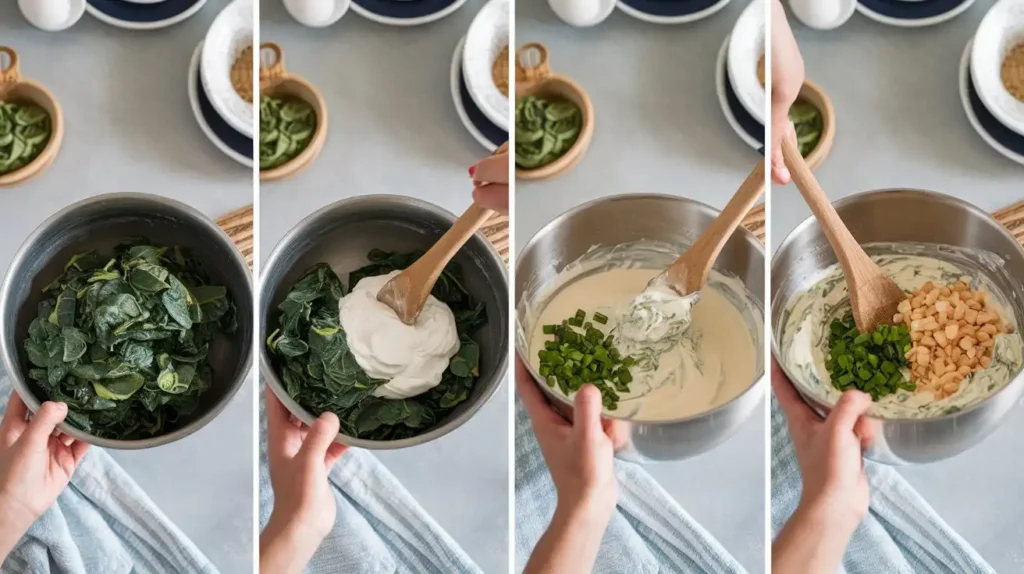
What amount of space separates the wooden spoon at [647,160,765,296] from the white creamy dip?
1.04ft

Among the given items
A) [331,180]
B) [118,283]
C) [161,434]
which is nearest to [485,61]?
[331,180]

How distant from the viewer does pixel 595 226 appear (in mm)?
1450

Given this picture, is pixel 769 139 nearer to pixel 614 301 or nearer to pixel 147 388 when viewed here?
pixel 614 301

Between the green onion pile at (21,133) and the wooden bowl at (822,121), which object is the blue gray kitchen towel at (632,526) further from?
the green onion pile at (21,133)

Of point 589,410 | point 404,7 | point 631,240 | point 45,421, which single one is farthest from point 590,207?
point 45,421

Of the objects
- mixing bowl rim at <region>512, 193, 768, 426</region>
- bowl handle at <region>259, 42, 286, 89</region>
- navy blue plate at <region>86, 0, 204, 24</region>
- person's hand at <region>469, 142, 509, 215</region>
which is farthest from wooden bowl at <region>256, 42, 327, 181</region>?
mixing bowl rim at <region>512, 193, 768, 426</region>

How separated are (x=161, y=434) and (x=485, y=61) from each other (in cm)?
68

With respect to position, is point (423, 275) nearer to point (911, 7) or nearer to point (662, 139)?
point (662, 139)

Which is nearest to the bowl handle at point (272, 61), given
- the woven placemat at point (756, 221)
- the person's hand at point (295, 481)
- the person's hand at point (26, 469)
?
the person's hand at point (295, 481)

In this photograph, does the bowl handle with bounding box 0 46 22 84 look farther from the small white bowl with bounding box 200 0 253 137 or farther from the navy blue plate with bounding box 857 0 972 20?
the navy blue plate with bounding box 857 0 972 20

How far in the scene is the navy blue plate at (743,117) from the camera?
1424mm

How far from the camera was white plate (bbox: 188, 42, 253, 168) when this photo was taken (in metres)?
1.44

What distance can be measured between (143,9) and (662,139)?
751mm

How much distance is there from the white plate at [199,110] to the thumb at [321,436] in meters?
0.38
